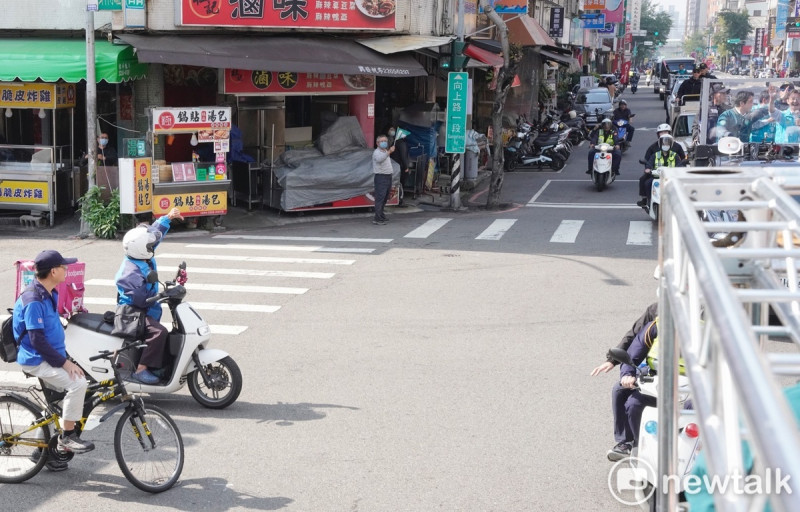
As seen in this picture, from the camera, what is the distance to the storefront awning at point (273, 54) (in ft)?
60.0

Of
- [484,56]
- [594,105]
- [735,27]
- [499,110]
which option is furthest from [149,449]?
[735,27]

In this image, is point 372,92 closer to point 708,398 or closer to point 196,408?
point 196,408

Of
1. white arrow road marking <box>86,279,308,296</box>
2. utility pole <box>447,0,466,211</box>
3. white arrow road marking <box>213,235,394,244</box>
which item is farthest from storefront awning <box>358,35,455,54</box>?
white arrow road marking <box>86,279,308,296</box>

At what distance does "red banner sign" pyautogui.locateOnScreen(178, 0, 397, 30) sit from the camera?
1972cm

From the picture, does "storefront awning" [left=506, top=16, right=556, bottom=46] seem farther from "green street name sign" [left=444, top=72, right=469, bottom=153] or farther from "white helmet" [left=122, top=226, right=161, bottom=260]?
"white helmet" [left=122, top=226, right=161, bottom=260]

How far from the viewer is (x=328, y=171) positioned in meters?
20.8

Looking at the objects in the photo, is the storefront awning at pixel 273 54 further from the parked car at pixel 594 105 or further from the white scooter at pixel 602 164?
the parked car at pixel 594 105

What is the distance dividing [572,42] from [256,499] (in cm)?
5225

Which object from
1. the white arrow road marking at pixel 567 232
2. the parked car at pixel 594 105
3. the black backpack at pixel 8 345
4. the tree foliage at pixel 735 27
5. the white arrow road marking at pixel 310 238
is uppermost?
the tree foliage at pixel 735 27

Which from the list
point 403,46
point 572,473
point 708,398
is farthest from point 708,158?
point 708,398

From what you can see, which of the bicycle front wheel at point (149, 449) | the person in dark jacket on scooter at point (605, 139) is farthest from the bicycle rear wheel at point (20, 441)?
the person in dark jacket on scooter at point (605, 139)

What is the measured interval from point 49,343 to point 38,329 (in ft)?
0.41

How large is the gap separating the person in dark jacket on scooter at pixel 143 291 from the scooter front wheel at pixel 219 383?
0.38m

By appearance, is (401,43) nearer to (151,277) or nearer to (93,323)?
(151,277)
